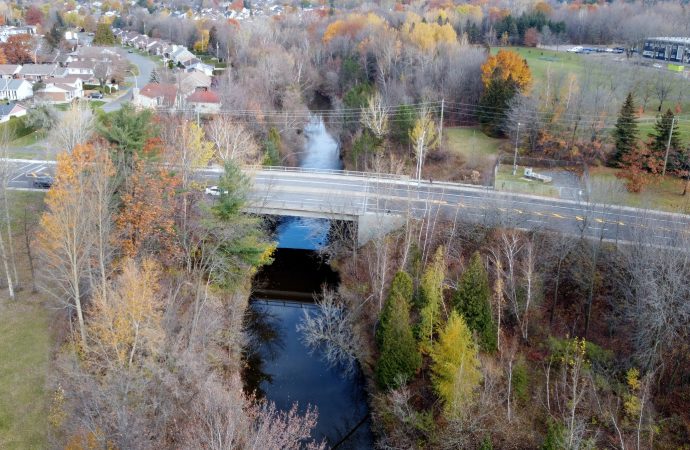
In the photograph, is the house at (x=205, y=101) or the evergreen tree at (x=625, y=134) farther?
the house at (x=205, y=101)

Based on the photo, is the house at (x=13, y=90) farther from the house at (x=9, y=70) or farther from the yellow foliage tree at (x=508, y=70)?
the yellow foliage tree at (x=508, y=70)

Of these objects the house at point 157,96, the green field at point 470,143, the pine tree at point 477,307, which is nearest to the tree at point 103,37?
the house at point 157,96

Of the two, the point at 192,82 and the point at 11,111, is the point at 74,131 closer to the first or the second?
the point at 11,111

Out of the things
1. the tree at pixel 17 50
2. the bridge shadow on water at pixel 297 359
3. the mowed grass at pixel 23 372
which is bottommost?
the bridge shadow on water at pixel 297 359

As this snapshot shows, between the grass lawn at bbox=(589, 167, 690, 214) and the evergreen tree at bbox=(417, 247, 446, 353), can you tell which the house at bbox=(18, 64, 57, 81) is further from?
the evergreen tree at bbox=(417, 247, 446, 353)

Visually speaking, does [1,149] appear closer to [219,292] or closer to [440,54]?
[219,292]

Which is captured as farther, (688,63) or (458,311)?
(688,63)

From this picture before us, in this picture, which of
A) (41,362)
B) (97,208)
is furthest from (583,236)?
(41,362)
